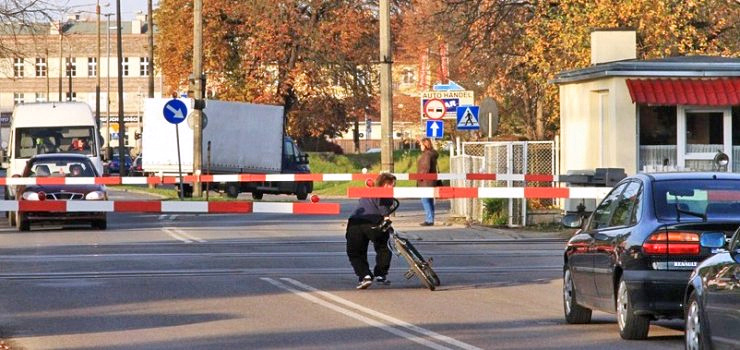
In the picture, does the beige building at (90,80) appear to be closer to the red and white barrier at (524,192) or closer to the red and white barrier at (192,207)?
the red and white barrier at (524,192)

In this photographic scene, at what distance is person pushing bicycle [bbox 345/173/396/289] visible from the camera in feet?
59.5

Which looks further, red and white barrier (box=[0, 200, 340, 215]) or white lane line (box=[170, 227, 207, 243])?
white lane line (box=[170, 227, 207, 243])

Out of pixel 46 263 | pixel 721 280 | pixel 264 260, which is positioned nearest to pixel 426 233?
pixel 264 260

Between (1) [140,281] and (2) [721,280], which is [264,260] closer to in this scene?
(1) [140,281]

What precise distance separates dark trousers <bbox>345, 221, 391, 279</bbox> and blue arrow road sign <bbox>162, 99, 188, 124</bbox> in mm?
22432

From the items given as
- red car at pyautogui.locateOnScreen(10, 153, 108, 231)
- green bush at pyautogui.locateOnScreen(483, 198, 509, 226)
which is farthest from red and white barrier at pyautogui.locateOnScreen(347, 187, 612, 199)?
red car at pyautogui.locateOnScreen(10, 153, 108, 231)

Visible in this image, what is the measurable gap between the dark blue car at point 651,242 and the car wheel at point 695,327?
1.47m

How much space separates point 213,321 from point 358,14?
54.9 meters

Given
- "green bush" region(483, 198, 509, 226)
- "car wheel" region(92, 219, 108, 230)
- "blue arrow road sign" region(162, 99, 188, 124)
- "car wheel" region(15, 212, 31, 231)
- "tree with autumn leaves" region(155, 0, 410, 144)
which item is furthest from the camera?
"tree with autumn leaves" region(155, 0, 410, 144)

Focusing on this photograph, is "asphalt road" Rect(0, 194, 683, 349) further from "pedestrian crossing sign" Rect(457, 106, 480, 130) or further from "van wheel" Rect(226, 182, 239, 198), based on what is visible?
"van wheel" Rect(226, 182, 239, 198)

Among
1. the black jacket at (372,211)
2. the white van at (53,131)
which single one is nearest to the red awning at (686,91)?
Answer: the black jacket at (372,211)

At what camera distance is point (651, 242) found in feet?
41.0

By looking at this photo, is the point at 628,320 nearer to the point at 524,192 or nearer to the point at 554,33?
the point at 524,192

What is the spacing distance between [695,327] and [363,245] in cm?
785
